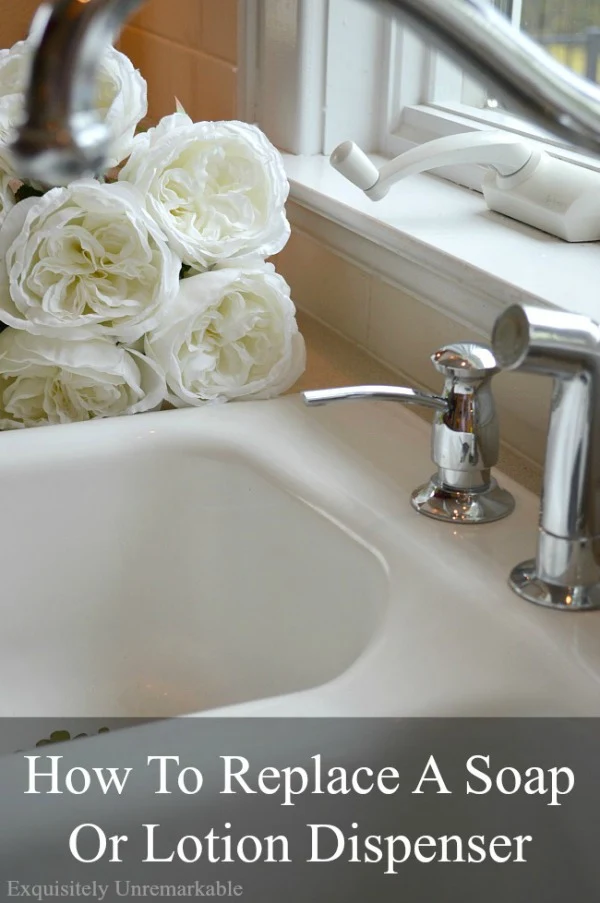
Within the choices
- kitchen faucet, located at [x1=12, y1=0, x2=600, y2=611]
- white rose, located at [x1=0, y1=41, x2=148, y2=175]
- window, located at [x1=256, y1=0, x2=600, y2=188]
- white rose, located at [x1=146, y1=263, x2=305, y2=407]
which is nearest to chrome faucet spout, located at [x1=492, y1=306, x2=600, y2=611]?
kitchen faucet, located at [x1=12, y1=0, x2=600, y2=611]

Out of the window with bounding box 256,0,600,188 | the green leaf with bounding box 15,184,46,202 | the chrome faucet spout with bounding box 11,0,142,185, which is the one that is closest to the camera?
the chrome faucet spout with bounding box 11,0,142,185

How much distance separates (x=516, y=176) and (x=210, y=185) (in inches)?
10.1

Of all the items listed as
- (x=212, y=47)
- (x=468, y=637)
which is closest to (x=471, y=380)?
(x=468, y=637)

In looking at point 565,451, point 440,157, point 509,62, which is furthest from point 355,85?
point 509,62

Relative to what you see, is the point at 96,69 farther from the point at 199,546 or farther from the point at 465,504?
the point at 199,546

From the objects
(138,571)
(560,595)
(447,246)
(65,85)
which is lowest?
(138,571)

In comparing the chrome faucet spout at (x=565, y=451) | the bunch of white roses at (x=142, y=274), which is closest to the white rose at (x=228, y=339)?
the bunch of white roses at (x=142, y=274)

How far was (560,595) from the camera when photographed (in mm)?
617

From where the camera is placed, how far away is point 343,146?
36.8 inches

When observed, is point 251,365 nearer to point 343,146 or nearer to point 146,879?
point 343,146

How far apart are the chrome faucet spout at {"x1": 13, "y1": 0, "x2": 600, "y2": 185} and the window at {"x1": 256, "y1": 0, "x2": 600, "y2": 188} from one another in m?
0.74

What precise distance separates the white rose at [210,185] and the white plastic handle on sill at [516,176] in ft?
0.28

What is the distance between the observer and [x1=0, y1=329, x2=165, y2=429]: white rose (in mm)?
859

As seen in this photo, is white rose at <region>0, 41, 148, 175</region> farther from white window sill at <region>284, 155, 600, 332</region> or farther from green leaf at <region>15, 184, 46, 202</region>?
white window sill at <region>284, 155, 600, 332</region>
